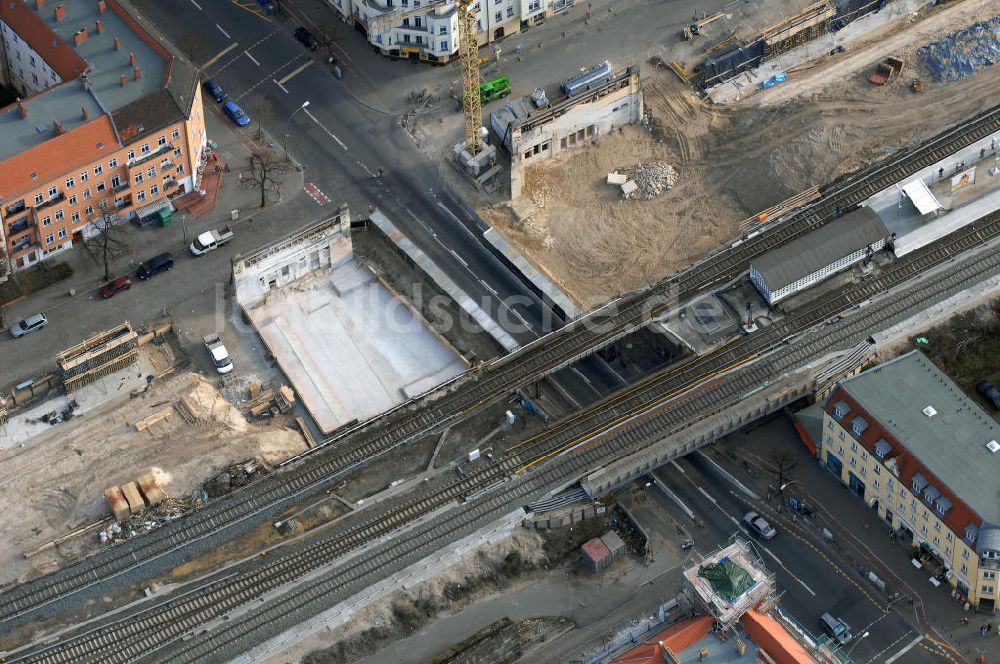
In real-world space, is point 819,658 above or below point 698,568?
below

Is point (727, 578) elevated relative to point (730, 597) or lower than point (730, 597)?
elevated

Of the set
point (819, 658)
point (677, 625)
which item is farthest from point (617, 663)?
point (819, 658)

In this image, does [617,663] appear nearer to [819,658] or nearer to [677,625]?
[677,625]

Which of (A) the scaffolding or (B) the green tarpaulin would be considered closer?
(A) the scaffolding

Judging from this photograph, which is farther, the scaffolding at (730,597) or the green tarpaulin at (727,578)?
the green tarpaulin at (727,578)

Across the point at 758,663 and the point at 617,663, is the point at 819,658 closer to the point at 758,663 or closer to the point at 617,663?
the point at 758,663

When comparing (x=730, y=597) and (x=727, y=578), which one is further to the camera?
(x=727, y=578)
